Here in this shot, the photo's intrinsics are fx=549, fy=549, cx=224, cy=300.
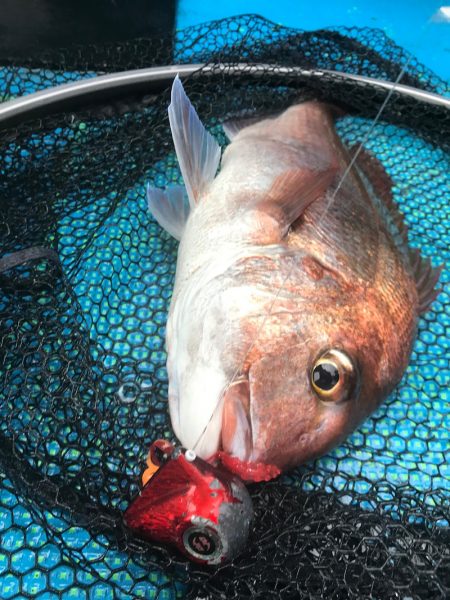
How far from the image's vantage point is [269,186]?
7.57 feet

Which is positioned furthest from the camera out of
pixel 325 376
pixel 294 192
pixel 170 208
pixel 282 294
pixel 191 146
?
pixel 170 208

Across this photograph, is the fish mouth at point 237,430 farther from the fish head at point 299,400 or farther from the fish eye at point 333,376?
the fish eye at point 333,376

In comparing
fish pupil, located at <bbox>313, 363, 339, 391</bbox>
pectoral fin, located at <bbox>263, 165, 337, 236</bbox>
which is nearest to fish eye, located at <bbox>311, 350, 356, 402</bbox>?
fish pupil, located at <bbox>313, 363, 339, 391</bbox>

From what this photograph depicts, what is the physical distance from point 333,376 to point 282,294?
0.32 metres

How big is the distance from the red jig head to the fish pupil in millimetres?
386

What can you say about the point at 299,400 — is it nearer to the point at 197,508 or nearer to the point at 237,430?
the point at 237,430

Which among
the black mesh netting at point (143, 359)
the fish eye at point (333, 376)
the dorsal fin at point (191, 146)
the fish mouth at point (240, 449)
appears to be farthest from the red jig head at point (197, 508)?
the dorsal fin at point (191, 146)

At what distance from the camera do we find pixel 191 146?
2471 millimetres

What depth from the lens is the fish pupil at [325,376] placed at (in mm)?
1668

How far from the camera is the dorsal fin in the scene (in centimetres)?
240

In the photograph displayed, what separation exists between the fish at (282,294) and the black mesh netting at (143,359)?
11.1 inches

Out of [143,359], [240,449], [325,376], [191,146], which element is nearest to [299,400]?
[325,376]

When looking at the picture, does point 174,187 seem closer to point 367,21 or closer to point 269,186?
point 269,186

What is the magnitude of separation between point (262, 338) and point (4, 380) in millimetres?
992
